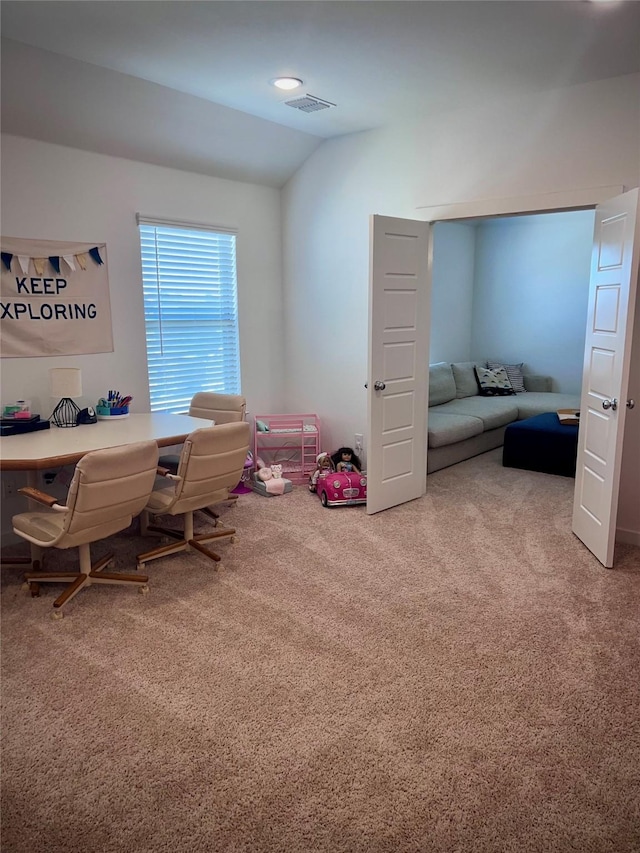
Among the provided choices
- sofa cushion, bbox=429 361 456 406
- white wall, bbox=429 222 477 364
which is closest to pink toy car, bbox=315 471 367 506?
sofa cushion, bbox=429 361 456 406

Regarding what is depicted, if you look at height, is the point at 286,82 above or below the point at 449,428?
above

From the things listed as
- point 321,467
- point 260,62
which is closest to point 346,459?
point 321,467

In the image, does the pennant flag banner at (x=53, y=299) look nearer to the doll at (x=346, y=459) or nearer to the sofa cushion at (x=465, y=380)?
the doll at (x=346, y=459)

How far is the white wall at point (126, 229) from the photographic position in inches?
148

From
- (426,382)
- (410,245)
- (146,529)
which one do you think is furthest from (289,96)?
(146,529)

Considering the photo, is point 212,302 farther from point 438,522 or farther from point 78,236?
point 438,522

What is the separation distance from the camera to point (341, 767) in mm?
2016

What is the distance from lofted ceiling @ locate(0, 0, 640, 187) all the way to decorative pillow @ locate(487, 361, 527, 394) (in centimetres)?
381

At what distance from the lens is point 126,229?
429 cm

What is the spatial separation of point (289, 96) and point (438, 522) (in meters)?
2.95

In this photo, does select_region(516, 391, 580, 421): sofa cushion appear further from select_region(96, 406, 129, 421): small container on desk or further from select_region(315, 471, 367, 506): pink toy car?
select_region(96, 406, 129, 421): small container on desk

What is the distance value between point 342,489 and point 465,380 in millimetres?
3145

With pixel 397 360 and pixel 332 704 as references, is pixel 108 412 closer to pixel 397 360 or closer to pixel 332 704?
pixel 397 360

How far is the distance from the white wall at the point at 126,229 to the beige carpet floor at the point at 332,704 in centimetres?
128
